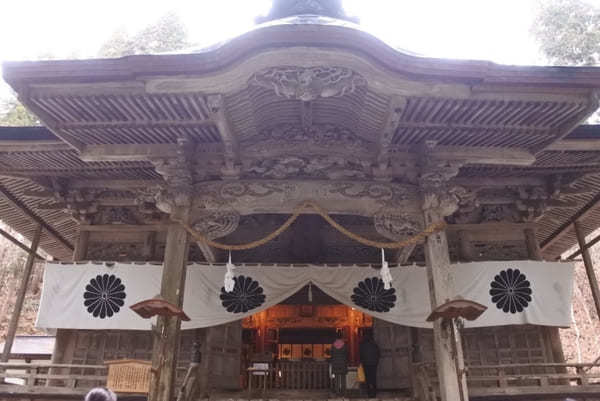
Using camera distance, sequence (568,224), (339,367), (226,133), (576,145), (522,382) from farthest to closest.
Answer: (568,224)
(339,367)
(522,382)
(576,145)
(226,133)

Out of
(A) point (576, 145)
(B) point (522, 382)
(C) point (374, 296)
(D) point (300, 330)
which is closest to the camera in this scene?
(A) point (576, 145)

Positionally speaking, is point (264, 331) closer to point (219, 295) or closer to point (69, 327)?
point (219, 295)

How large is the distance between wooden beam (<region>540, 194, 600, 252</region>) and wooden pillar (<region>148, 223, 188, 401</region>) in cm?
902

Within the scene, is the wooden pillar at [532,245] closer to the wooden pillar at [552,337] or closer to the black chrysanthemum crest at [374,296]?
the wooden pillar at [552,337]

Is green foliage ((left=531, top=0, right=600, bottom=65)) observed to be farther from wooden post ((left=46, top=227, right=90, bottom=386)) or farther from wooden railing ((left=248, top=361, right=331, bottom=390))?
Result: wooden post ((left=46, top=227, right=90, bottom=386))

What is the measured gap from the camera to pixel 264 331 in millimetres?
16156

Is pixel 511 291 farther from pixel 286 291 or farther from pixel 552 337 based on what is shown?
pixel 286 291

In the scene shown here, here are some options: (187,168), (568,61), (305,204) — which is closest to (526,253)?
(305,204)

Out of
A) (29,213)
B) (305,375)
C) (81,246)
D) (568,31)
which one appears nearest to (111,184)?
(81,246)

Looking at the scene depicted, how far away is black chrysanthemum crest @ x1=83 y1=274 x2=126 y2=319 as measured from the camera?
378 inches

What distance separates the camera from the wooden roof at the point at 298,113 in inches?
234

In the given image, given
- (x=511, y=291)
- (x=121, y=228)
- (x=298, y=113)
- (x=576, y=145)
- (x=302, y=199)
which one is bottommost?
(x=511, y=291)

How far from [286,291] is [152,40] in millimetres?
24954

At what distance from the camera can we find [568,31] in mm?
24219
